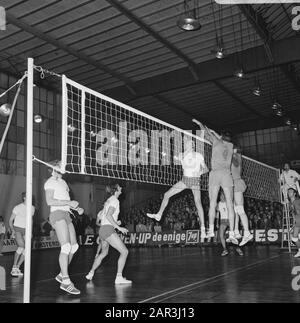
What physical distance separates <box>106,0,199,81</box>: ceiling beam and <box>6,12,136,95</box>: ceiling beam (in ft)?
11.5

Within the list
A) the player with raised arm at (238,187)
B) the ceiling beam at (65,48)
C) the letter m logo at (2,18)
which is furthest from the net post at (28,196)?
the ceiling beam at (65,48)

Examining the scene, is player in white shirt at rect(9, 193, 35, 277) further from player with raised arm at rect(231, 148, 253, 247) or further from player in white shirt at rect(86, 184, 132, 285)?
player with raised arm at rect(231, 148, 253, 247)

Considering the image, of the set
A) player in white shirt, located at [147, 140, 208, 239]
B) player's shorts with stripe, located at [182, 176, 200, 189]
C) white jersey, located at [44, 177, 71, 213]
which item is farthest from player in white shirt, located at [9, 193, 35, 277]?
player's shorts with stripe, located at [182, 176, 200, 189]

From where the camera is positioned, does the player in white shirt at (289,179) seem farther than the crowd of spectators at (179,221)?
No

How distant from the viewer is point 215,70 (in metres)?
19.3

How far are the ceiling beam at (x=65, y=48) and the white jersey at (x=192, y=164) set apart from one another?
10.3m

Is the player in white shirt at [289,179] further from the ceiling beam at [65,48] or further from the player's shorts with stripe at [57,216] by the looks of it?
the ceiling beam at [65,48]

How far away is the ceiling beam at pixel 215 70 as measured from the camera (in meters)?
17.5

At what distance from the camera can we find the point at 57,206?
661cm

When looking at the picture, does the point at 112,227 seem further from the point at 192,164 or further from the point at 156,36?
the point at 156,36

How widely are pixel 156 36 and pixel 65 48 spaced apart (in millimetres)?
4130
